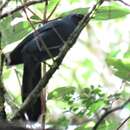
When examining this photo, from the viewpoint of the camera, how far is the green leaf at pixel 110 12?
4.08 feet

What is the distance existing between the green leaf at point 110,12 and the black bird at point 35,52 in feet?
0.32

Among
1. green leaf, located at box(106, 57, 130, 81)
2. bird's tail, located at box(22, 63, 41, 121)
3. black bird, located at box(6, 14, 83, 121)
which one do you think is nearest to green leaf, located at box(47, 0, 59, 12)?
black bird, located at box(6, 14, 83, 121)

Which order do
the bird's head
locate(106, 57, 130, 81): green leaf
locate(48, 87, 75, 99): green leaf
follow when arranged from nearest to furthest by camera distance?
locate(106, 57, 130, 81): green leaf → locate(48, 87, 75, 99): green leaf → the bird's head

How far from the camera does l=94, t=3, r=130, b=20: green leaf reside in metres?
1.24

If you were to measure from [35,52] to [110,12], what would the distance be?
22cm

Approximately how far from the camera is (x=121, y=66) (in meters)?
1.12

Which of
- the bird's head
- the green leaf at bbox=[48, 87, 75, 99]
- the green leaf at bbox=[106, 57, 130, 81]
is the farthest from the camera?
the bird's head

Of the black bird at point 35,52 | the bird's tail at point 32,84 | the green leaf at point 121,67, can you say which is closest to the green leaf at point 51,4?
the black bird at point 35,52

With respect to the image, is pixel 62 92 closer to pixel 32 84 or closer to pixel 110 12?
pixel 32 84

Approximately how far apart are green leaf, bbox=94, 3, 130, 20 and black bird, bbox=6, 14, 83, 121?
0.10 m

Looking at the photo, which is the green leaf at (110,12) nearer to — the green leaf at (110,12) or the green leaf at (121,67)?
the green leaf at (110,12)

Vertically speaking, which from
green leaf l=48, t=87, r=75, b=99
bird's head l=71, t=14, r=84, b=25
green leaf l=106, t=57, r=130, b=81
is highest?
green leaf l=106, t=57, r=130, b=81

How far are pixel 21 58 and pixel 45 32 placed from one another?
0.10 m

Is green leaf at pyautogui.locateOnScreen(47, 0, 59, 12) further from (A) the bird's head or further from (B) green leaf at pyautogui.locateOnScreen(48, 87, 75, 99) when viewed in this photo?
(B) green leaf at pyautogui.locateOnScreen(48, 87, 75, 99)
